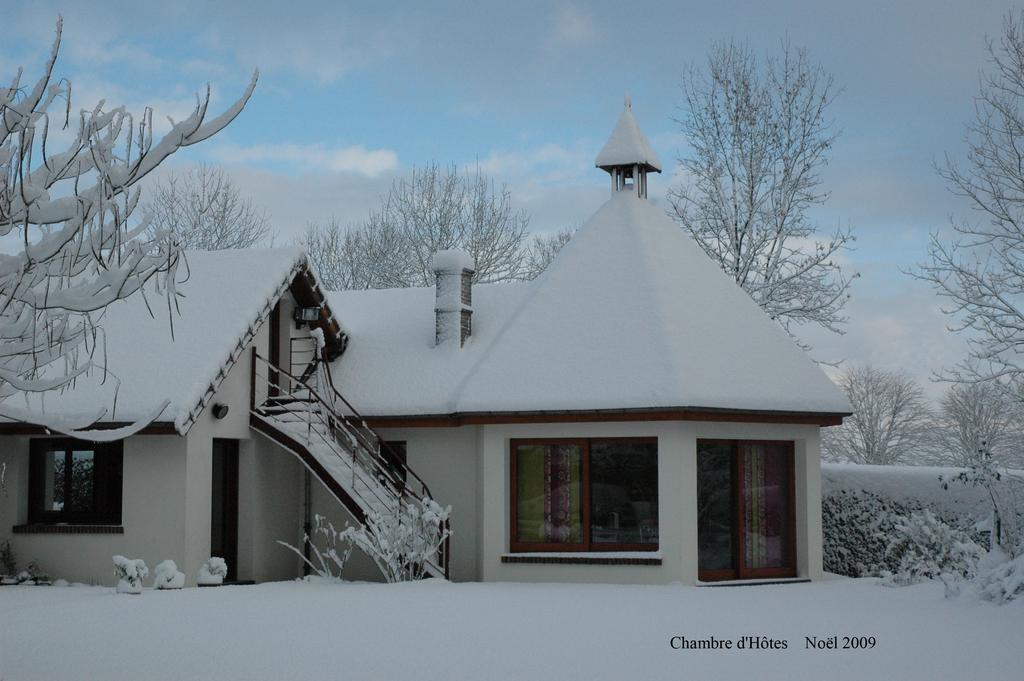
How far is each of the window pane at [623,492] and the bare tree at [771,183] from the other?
10897mm

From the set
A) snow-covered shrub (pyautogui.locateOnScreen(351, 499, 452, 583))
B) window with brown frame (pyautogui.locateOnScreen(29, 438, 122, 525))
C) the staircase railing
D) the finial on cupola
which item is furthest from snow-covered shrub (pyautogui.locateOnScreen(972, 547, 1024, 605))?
window with brown frame (pyautogui.locateOnScreen(29, 438, 122, 525))

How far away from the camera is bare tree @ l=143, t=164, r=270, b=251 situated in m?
38.3

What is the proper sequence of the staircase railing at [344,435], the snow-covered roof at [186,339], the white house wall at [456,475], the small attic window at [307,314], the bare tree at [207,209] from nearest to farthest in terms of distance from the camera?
the snow-covered roof at [186,339] < the staircase railing at [344,435] < the white house wall at [456,475] < the small attic window at [307,314] < the bare tree at [207,209]

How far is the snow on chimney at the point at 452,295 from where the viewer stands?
804 inches

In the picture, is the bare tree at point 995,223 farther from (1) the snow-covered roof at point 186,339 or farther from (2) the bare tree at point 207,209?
(2) the bare tree at point 207,209

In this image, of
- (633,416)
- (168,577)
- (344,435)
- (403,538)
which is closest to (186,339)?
(344,435)

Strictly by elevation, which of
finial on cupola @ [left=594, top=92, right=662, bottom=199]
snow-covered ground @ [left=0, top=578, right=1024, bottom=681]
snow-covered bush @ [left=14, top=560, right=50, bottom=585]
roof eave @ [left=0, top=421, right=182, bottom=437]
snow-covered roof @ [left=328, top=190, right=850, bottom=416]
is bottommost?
snow-covered bush @ [left=14, top=560, right=50, bottom=585]

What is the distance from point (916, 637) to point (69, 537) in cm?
1205

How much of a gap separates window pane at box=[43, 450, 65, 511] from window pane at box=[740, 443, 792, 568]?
10.4 meters

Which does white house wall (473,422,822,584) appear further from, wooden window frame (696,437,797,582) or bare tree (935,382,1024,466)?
bare tree (935,382,1024,466)

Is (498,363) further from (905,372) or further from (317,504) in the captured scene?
(905,372)

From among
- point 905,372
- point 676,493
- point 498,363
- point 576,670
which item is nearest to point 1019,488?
point 676,493

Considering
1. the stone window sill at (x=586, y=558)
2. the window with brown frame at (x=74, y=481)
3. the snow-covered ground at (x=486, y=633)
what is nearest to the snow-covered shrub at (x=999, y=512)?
the snow-covered ground at (x=486, y=633)

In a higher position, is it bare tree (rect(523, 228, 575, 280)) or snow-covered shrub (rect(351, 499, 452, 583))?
bare tree (rect(523, 228, 575, 280))
